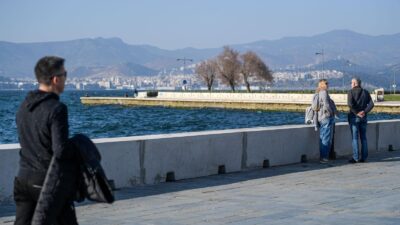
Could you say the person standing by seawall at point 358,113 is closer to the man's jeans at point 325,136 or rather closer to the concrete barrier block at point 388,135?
the man's jeans at point 325,136

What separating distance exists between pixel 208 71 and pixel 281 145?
13103 centimetres

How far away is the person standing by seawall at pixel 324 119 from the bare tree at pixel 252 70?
123271 mm

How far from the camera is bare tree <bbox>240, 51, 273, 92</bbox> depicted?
13875 cm

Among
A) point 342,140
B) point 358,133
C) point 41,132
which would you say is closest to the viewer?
point 41,132

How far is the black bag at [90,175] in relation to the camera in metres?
4.89

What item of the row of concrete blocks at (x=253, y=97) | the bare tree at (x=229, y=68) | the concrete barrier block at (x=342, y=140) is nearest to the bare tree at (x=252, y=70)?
the bare tree at (x=229, y=68)

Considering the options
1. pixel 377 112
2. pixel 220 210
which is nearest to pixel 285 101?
pixel 377 112

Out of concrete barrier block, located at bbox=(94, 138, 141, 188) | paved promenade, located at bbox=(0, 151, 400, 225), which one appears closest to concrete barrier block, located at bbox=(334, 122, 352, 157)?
paved promenade, located at bbox=(0, 151, 400, 225)

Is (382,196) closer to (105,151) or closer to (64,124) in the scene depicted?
(105,151)

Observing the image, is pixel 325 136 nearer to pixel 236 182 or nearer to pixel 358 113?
pixel 358 113

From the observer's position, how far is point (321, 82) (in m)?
14.7

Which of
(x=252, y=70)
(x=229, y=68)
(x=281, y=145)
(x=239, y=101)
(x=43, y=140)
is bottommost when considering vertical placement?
(x=239, y=101)

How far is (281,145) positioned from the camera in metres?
13.7

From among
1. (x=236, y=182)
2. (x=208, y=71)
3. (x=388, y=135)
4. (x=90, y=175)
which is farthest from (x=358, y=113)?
(x=208, y=71)
